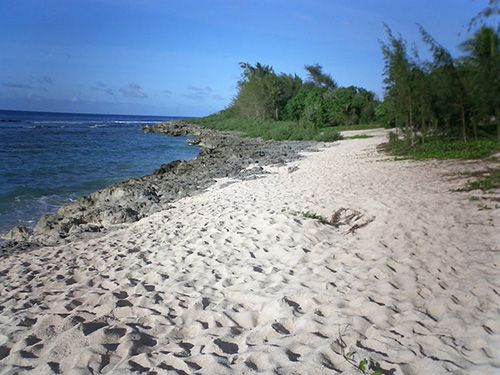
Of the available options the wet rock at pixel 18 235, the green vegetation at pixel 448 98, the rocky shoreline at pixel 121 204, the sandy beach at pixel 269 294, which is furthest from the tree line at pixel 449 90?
the wet rock at pixel 18 235

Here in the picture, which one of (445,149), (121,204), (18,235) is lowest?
(18,235)

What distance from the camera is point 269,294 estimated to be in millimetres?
4523

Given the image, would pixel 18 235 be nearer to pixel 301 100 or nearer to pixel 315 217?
pixel 315 217

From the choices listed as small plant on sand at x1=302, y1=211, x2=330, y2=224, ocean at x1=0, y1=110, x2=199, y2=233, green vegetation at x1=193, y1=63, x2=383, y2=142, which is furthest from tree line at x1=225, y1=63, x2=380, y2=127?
small plant on sand at x1=302, y1=211, x2=330, y2=224

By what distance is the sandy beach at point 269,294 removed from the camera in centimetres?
324

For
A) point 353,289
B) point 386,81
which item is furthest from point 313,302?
point 386,81

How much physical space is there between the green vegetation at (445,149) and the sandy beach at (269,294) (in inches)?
281

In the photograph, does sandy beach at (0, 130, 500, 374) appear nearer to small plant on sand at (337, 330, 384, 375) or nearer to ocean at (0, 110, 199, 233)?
small plant on sand at (337, 330, 384, 375)

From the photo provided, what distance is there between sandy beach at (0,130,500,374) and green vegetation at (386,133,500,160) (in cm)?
715

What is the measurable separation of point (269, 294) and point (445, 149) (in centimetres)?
1491

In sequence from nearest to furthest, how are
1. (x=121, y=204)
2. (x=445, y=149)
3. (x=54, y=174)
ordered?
(x=121, y=204) < (x=445, y=149) < (x=54, y=174)

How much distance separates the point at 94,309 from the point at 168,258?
5.82 feet

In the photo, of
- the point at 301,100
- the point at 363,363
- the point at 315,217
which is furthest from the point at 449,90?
the point at 301,100

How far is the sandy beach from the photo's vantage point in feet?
10.6
